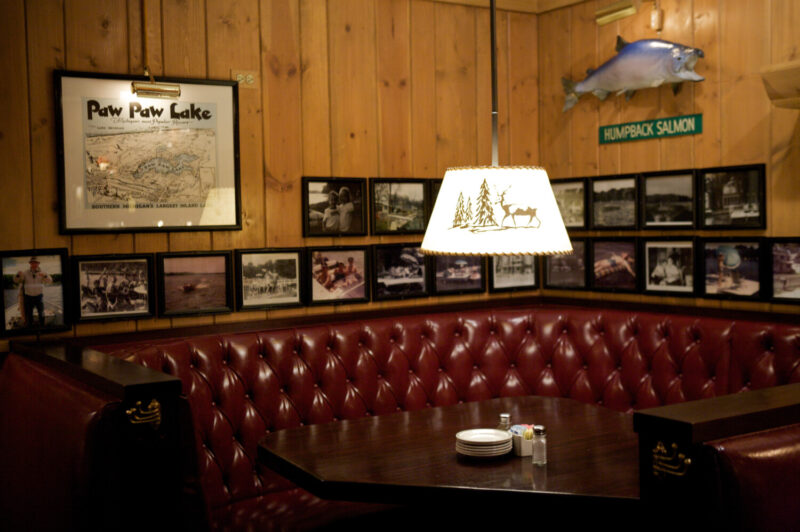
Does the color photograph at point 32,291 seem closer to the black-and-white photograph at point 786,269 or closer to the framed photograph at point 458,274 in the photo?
the framed photograph at point 458,274

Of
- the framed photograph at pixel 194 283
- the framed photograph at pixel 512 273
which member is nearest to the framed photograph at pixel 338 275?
the framed photograph at pixel 194 283

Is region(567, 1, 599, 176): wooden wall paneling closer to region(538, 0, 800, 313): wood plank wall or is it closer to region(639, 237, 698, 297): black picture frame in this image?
region(538, 0, 800, 313): wood plank wall

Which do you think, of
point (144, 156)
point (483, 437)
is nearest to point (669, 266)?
point (483, 437)

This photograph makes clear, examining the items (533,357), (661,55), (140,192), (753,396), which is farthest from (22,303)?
(661,55)

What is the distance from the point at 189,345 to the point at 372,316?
3.82 feet

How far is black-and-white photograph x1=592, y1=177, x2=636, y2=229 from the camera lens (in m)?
4.54

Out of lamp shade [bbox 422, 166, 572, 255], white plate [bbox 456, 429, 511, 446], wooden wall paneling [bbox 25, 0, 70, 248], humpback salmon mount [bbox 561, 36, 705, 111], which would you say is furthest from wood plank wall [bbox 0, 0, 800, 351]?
lamp shade [bbox 422, 166, 572, 255]

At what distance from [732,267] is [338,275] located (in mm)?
2091

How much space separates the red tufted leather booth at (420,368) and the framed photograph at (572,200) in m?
0.64

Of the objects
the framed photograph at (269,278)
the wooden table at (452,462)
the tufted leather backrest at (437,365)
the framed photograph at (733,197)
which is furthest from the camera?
the framed photograph at (269,278)

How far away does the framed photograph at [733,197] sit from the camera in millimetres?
3924

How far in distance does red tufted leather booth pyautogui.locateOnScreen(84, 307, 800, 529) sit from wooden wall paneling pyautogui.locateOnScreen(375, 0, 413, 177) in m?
0.95

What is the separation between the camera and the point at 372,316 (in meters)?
4.44

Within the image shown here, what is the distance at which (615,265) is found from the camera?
465 centimetres
